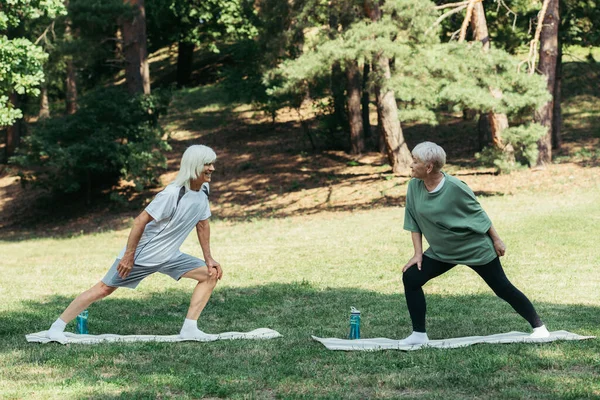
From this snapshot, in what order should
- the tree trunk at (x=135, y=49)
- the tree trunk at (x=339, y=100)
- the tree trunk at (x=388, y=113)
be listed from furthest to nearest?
the tree trunk at (x=339, y=100) < the tree trunk at (x=135, y=49) < the tree trunk at (x=388, y=113)

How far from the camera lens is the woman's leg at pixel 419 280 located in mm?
7070

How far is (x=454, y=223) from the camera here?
6.87m

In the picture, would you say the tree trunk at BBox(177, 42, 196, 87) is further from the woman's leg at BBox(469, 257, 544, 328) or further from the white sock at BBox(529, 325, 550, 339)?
the white sock at BBox(529, 325, 550, 339)

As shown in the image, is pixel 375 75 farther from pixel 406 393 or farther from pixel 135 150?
pixel 406 393

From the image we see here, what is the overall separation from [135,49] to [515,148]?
46.0 feet

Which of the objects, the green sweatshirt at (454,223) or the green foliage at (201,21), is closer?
the green sweatshirt at (454,223)

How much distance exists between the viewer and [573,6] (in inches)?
1029

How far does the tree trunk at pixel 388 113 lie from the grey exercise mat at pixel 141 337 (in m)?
14.1

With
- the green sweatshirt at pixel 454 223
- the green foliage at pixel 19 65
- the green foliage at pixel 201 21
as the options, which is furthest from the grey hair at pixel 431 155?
the green foliage at pixel 201 21

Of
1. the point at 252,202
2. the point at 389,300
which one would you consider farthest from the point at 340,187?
the point at 389,300

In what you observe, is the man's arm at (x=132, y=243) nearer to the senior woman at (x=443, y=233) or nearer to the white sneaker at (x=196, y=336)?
the white sneaker at (x=196, y=336)

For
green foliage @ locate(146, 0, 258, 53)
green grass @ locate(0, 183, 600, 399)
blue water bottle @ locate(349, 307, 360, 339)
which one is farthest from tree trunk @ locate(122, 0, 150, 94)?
blue water bottle @ locate(349, 307, 360, 339)

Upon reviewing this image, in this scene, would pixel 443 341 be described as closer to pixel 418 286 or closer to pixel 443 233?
pixel 418 286

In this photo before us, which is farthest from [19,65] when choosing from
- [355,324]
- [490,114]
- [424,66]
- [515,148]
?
[355,324]
